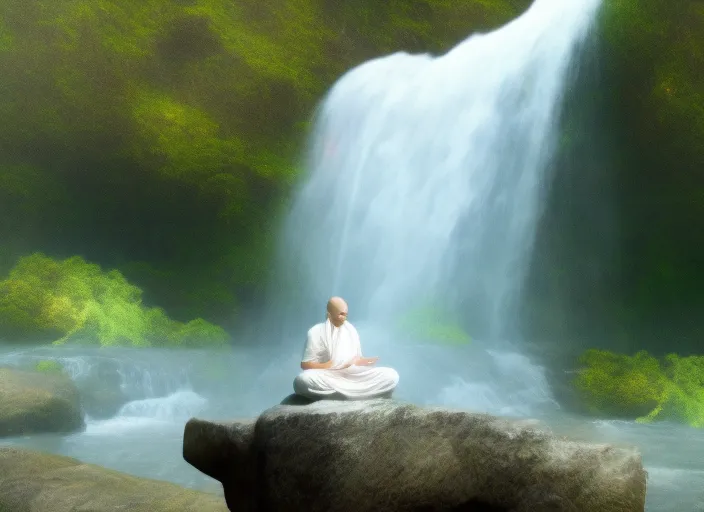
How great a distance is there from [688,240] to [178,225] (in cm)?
1110

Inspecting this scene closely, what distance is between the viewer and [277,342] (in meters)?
15.9

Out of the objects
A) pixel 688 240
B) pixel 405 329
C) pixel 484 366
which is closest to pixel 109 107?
pixel 405 329

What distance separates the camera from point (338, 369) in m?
4.51

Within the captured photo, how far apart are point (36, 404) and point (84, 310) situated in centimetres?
562

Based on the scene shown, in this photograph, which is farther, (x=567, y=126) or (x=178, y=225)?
(x=178, y=225)

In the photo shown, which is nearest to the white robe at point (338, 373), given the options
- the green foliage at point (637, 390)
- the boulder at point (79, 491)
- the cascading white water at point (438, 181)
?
the boulder at point (79, 491)

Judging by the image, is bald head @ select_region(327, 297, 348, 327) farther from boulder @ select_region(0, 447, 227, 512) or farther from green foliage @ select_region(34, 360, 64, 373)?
green foliage @ select_region(34, 360, 64, 373)

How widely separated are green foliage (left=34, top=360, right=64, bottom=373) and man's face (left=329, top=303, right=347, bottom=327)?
6.58 m

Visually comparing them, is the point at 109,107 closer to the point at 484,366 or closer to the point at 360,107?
the point at 360,107

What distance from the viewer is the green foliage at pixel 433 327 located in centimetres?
1522

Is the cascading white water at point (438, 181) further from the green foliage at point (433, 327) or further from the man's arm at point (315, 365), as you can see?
the man's arm at point (315, 365)

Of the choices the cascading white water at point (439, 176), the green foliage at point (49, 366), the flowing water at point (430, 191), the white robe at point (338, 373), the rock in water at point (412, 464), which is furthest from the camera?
the cascading white water at point (439, 176)

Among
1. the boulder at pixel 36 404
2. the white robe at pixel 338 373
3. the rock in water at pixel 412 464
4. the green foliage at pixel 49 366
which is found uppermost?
the green foliage at pixel 49 366

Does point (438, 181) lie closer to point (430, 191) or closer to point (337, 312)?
point (430, 191)
